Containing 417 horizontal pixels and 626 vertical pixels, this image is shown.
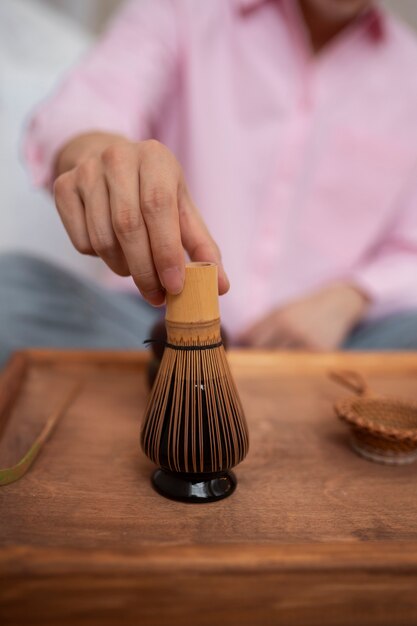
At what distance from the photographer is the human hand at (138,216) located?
20.9 inches

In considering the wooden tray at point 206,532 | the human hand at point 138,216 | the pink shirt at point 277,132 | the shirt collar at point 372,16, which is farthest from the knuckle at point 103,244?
the shirt collar at point 372,16

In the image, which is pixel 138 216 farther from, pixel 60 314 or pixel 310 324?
pixel 310 324

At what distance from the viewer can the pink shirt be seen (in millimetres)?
1260

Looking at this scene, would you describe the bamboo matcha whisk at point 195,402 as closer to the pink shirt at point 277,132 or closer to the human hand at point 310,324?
the human hand at point 310,324

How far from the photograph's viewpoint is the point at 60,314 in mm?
997

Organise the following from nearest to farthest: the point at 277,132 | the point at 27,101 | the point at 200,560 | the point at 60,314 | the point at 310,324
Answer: the point at 200,560 < the point at 60,314 < the point at 310,324 < the point at 277,132 < the point at 27,101

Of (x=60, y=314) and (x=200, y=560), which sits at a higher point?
(x=60, y=314)

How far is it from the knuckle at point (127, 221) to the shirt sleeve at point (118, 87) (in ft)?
1.55

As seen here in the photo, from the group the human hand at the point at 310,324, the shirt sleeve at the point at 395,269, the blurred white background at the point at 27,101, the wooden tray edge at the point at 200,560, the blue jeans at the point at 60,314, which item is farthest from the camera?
the blurred white background at the point at 27,101

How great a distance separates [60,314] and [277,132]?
60 centimetres

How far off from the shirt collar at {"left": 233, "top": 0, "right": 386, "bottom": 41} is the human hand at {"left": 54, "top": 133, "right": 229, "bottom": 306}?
2.65ft

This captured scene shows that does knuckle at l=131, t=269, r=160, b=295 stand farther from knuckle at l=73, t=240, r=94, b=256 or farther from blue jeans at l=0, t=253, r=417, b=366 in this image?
blue jeans at l=0, t=253, r=417, b=366

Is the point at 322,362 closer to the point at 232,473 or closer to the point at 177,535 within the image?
the point at 232,473

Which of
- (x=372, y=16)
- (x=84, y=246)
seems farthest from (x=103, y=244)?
(x=372, y=16)
